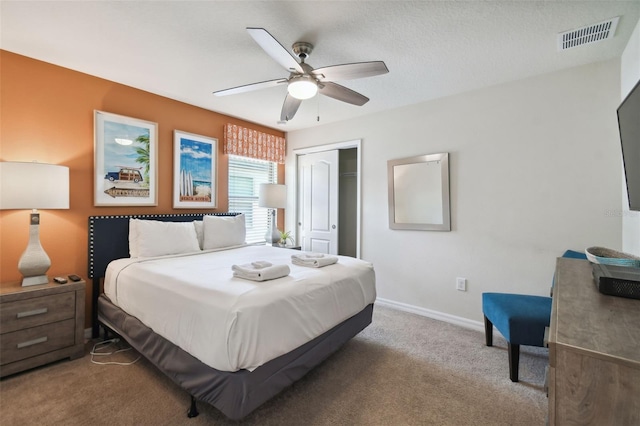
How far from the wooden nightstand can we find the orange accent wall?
15.3 inches

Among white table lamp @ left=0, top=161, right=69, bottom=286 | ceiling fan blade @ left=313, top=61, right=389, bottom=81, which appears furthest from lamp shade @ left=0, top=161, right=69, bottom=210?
ceiling fan blade @ left=313, top=61, right=389, bottom=81

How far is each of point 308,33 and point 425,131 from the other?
1930 mm

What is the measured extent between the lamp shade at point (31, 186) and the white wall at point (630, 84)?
4.33 metres

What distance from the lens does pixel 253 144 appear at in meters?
4.27

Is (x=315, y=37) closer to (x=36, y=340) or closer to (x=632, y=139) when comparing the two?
(x=632, y=139)

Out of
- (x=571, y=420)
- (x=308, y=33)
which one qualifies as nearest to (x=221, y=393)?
(x=571, y=420)

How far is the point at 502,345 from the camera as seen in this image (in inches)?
104

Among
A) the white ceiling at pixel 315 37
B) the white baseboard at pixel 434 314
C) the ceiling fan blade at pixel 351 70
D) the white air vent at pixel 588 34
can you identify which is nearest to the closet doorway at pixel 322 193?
the white baseboard at pixel 434 314

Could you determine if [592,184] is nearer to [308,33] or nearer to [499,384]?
[499,384]

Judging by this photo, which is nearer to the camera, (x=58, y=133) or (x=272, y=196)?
(x=58, y=133)

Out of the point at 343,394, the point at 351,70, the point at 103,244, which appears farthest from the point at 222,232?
the point at 351,70

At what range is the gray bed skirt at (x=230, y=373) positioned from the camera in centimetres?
148

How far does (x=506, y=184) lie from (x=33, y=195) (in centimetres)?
415

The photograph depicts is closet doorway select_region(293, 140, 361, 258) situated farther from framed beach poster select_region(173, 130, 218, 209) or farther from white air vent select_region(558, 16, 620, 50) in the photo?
white air vent select_region(558, 16, 620, 50)
